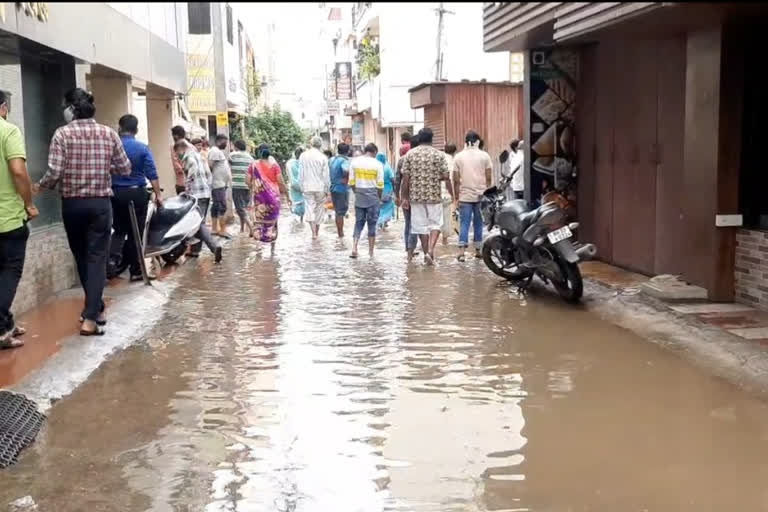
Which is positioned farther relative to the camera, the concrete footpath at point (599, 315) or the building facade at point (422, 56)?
the building facade at point (422, 56)

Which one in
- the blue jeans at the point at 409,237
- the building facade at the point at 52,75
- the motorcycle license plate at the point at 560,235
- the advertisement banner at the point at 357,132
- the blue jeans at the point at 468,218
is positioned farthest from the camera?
the advertisement banner at the point at 357,132

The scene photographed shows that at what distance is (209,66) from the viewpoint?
21.5 metres

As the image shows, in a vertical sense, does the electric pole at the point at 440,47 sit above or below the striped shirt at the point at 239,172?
above

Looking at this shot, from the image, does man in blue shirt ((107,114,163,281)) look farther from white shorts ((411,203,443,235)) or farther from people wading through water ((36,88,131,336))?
white shorts ((411,203,443,235))

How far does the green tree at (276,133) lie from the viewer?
32.4 m

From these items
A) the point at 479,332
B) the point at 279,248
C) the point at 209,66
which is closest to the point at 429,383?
the point at 479,332

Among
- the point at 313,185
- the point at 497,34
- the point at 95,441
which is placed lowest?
the point at 95,441

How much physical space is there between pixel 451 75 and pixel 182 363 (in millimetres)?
18876

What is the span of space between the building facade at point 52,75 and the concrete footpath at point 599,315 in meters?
0.40

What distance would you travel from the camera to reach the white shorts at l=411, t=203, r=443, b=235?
446 inches

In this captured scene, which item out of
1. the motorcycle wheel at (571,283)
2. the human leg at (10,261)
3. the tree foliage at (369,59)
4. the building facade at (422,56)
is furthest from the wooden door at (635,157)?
the tree foliage at (369,59)

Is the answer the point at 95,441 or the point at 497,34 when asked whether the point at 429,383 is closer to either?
the point at 95,441

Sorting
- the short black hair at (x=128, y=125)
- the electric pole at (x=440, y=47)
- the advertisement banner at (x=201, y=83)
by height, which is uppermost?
the electric pole at (x=440, y=47)

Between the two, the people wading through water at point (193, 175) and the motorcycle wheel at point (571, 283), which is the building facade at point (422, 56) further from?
the motorcycle wheel at point (571, 283)
